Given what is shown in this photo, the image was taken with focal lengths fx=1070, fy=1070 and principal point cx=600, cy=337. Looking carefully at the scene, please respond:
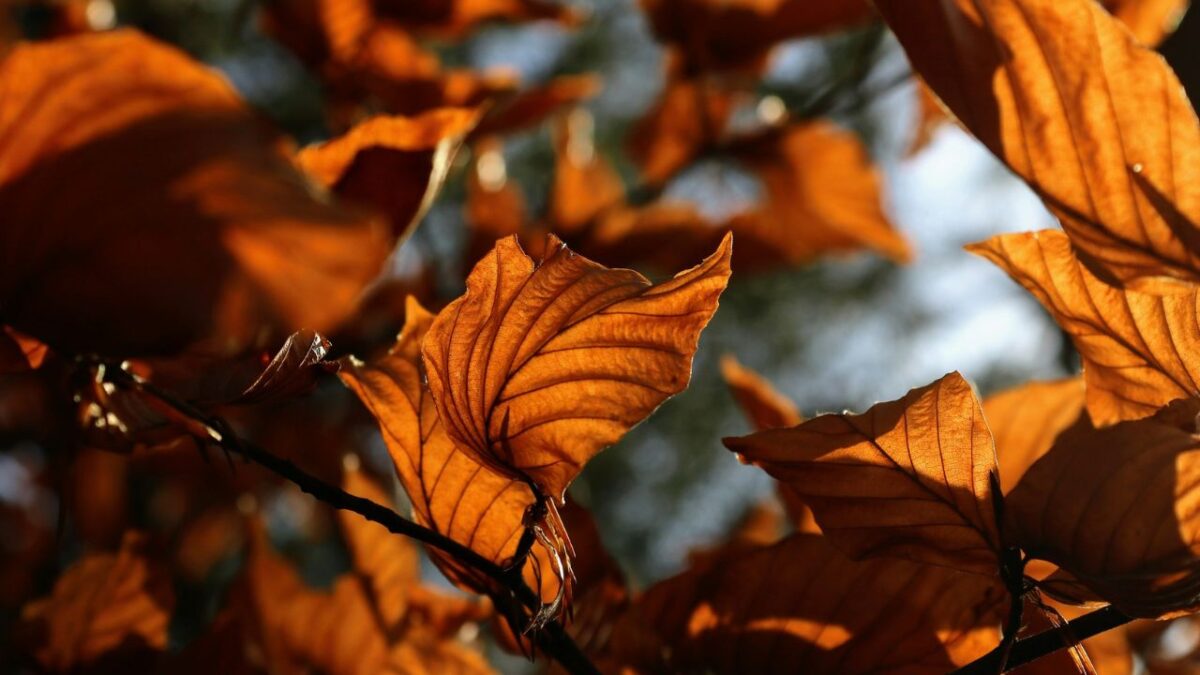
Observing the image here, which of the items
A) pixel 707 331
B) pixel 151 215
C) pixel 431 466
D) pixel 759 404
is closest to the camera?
pixel 151 215

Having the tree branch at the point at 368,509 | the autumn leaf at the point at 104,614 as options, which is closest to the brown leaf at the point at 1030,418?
the tree branch at the point at 368,509

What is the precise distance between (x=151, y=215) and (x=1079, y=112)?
0.76 feet

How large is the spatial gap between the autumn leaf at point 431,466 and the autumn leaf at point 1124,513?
0.14 meters

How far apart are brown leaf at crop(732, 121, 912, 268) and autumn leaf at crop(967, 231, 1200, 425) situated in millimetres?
455

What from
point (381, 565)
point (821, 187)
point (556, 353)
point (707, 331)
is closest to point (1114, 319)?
point (556, 353)

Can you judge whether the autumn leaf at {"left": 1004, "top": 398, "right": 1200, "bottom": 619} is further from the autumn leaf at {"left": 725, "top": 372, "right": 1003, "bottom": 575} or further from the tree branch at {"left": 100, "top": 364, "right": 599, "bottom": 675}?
the tree branch at {"left": 100, "top": 364, "right": 599, "bottom": 675}

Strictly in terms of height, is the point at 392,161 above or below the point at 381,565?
above

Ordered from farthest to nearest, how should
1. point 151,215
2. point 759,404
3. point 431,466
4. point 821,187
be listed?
point 821,187
point 759,404
point 431,466
point 151,215

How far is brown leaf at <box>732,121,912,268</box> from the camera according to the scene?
78 cm

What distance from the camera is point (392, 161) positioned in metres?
0.37

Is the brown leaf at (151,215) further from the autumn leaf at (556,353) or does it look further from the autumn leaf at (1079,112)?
the autumn leaf at (1079,112)

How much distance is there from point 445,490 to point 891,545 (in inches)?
5.2

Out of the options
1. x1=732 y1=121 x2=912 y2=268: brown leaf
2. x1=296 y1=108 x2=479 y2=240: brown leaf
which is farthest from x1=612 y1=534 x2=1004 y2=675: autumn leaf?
x1=732 y1=121 x2=912 y2=268: brown leaf

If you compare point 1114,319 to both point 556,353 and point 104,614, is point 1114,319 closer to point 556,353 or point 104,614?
point 556,353
